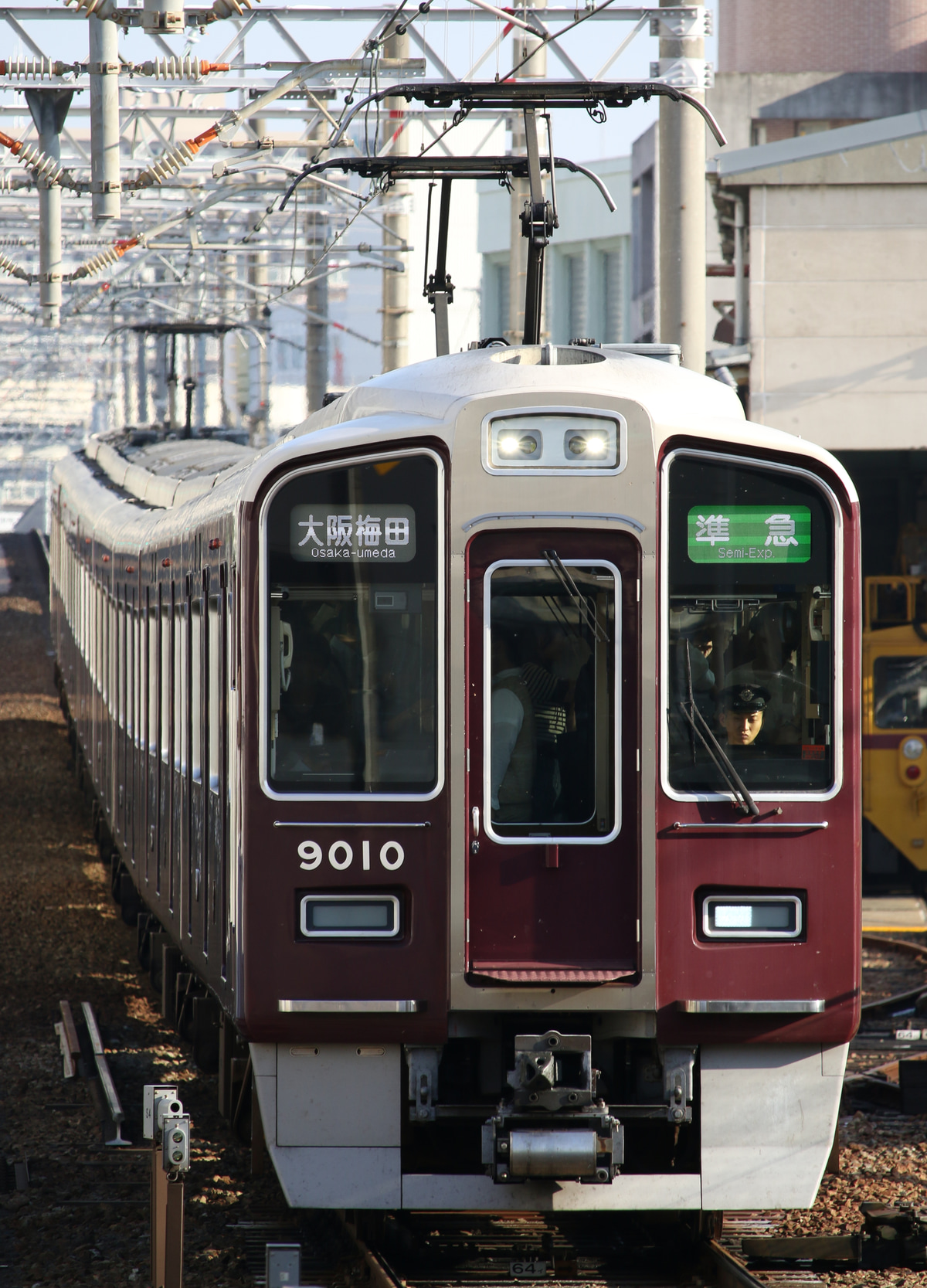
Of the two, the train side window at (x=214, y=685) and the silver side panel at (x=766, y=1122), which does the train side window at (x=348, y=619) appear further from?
the silver side panel at (x=766, y=1122)

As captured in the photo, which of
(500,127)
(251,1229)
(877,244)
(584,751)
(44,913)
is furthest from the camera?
(500,127)

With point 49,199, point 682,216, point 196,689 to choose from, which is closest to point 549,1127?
point 196,689

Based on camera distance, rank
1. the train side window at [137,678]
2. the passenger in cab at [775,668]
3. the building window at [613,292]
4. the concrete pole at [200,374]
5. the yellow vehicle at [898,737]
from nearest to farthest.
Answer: the passenger in cab at [775,668], the train side window at [137,678], the yellow vehicle at [898,737], the concrete pole at [200,374], the building window at [613,292]

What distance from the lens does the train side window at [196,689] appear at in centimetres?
730

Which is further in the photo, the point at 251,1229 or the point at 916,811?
the point at 916,811

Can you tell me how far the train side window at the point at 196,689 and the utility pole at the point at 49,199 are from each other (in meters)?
6.41

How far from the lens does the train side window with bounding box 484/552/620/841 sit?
5516 millimetres

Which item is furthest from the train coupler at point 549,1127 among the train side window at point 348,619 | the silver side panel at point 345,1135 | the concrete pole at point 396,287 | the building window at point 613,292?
the building window at point 613,292

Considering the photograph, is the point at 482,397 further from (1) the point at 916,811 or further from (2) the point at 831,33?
(2) the point at 831,33

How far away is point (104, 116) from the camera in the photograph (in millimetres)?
11672

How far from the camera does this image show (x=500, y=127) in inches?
714

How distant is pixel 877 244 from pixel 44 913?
29.0 ft

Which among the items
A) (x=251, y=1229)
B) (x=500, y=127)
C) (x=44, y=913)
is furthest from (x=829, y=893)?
(x=500, y=127)

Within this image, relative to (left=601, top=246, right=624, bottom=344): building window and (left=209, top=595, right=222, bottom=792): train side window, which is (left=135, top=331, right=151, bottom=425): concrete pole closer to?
(left=601, top=246, right=624, bottom=344): building window
